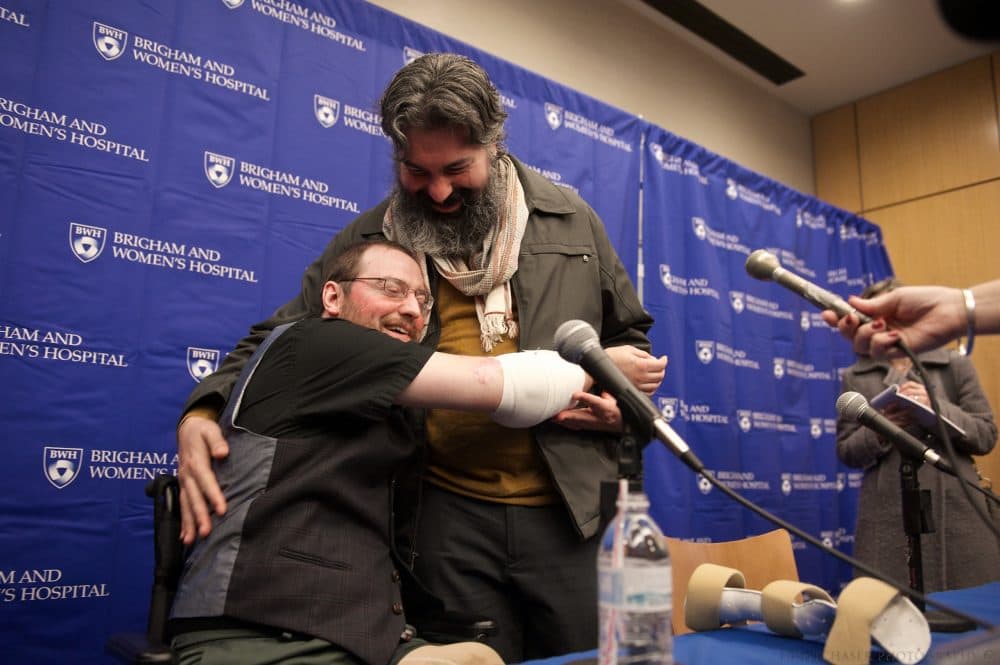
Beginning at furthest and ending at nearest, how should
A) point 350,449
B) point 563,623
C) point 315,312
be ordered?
point 315,312 → point 563,623 → point 350,449

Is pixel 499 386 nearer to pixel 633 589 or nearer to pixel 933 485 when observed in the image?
pixel 633 589

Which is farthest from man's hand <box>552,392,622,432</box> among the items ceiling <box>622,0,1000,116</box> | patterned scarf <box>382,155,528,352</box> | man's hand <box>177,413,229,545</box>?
ceiling <box>622,0,1000,116</box>

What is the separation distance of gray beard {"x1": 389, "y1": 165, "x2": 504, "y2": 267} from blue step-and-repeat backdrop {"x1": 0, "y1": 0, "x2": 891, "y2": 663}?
0.96m

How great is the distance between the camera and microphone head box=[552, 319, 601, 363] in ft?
2.93

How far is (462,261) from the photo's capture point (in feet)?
6.03

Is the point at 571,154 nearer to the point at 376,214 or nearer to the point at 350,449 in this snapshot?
the point at 376,214

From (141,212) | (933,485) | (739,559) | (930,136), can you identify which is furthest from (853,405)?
(930,136)

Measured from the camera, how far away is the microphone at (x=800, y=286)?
118 centimetres

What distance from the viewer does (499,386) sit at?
4.20 ft

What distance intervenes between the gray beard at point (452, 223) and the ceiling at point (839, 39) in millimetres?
3497

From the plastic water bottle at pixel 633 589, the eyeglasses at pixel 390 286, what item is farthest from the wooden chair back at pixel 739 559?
the plastic water bottle at pixel 633 589

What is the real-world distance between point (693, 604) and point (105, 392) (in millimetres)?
1851

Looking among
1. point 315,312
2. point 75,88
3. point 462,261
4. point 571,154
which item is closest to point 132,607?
point 315,312

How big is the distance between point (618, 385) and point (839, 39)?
5213 mm
